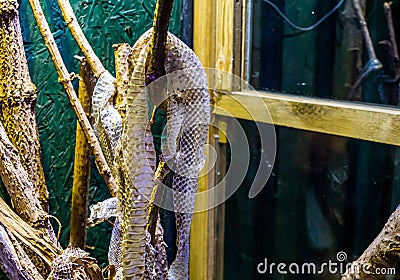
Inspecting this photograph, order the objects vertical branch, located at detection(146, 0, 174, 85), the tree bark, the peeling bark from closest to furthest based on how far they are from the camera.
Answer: vertical branch, located at detection(146, 0, 174, 85)
the peeling bark
the tree bark

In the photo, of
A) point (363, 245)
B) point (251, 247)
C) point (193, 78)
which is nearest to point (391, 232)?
point (193, 78)

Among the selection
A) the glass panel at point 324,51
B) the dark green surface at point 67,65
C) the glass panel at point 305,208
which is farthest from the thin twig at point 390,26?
the dark green surface at point 67,65

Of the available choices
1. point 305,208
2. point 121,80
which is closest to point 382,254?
point 121,80

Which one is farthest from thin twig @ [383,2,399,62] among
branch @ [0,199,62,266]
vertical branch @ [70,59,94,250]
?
branch @ [0,199,62,266]

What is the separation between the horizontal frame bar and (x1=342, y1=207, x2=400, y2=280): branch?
415 mm

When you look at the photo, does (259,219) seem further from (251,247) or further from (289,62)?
(289,62)

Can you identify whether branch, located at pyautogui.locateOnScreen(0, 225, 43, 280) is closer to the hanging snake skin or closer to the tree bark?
the hanging snake skin

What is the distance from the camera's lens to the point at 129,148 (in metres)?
0.54

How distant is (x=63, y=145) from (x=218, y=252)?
492 millimetres

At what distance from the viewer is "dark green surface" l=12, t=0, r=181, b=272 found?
113 cm

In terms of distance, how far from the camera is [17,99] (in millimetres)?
869

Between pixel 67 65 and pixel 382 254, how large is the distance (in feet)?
2.82

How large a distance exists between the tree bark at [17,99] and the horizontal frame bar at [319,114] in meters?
0.39

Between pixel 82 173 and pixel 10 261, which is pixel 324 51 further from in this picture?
pixel 10 261
